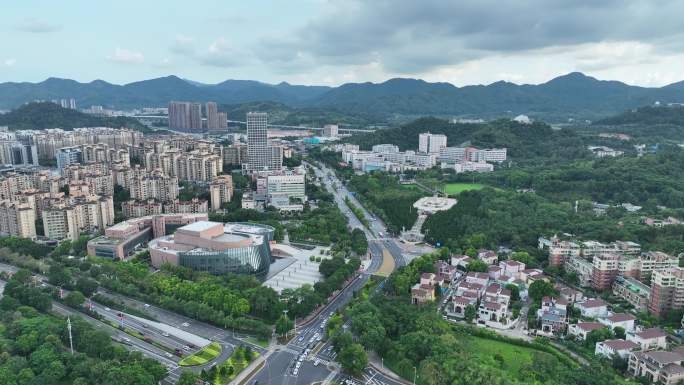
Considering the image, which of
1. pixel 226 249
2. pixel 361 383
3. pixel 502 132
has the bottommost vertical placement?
pixel 361 383

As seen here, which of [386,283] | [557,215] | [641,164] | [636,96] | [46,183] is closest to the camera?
[386,283]

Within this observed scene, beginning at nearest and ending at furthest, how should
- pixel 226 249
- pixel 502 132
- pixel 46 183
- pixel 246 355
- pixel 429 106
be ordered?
pixel 246 355 → pixel 226 249 → pixel 46 183 → pixel 502 132 → pixel 429 106

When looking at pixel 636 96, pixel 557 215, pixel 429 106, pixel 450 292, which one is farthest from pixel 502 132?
pixel 636 96

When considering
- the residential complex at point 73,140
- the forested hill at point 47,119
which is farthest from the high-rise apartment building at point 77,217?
the forested hill at point 47,119

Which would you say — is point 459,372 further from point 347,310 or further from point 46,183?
point 46,183

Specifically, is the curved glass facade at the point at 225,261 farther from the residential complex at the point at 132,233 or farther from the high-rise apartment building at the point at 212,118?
the high-rise apartment building at the point at 212,118

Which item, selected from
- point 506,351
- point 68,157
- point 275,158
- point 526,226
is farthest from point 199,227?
point 68,157

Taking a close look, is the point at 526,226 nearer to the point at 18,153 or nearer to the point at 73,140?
the point at 73,140

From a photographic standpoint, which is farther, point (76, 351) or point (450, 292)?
point (450, 292)

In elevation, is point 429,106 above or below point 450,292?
above
